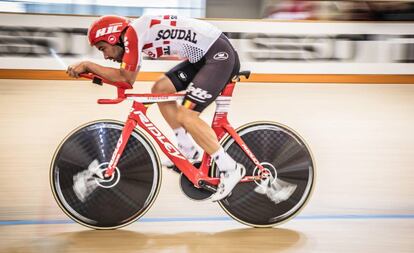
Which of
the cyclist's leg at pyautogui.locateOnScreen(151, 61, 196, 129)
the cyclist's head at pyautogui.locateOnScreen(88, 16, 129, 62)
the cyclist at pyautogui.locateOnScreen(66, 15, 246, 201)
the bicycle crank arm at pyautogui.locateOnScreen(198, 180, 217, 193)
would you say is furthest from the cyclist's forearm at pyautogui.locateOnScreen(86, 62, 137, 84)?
the bicycle crank arm at pyautogui.locateOnScreen(198, 180, 217, 193)

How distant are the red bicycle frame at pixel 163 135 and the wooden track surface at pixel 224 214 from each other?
0.32m

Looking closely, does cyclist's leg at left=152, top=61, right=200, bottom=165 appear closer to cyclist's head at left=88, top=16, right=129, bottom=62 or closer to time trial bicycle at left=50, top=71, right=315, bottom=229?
time trial bicycle at left=50, top=71, right=315, bottom=229

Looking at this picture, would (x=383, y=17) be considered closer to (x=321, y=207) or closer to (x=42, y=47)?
(x=42, y=47)

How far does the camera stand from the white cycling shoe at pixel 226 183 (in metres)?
3.12

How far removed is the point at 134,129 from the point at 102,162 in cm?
23

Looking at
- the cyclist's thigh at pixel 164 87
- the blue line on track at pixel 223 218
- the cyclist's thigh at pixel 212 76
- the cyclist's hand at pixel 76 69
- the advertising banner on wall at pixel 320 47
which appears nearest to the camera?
the cyclist's hand at pixel 76 69

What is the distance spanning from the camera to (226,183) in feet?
10.3

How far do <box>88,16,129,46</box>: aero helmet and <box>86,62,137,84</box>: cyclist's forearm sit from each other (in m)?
0.12

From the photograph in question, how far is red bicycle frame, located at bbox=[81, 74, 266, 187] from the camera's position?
3053mm

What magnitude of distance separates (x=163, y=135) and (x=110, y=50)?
0.51 meters

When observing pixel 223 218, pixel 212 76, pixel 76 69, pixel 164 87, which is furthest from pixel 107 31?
pixel 223 218

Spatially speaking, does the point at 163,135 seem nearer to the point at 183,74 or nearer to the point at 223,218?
the point at 183,74

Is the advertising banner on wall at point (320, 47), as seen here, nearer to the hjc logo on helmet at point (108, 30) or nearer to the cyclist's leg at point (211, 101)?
the cyclist's leg at point (211, 101)

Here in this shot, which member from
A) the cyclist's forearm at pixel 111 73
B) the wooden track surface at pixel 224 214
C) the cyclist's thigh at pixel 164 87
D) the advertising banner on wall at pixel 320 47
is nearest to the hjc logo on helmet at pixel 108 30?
Result: the cyclist's forearm at pixel 111 73
